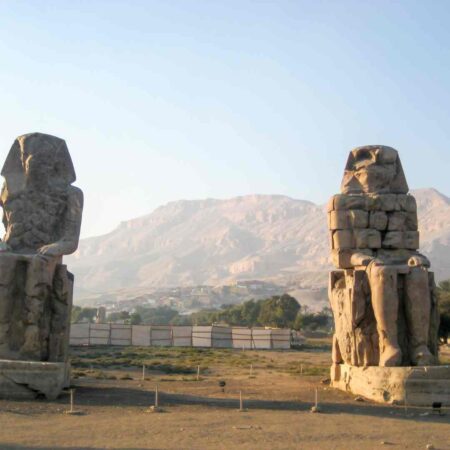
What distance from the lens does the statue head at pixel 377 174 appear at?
1198cm

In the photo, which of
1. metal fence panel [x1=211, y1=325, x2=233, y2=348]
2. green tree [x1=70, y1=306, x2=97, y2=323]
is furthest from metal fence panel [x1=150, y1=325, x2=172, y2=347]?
green tree [x1=70, y1=306, x2=97, y2=323]

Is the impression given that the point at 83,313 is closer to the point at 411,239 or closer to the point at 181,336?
the point at 181,336

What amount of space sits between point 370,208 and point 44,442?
6.92m

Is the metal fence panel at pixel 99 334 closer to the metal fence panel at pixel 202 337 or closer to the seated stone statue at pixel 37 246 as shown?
the metal fence panel at pixel 202 337

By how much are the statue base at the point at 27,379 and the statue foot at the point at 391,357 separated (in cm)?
463

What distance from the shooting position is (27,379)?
9.24m

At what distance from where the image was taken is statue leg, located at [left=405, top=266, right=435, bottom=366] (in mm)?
10539

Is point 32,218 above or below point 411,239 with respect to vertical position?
above

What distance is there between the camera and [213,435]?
24.4 ft

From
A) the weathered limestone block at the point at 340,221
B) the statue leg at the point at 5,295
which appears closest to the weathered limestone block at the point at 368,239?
the weathered limestone block at the point at 340,221

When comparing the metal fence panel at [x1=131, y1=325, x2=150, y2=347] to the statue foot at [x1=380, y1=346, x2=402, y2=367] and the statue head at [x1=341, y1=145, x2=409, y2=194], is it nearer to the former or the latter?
the statue head at [x1=341, y1=145, x2=409, y2=194]

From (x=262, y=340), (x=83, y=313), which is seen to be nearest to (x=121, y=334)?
(x=262, y=340)

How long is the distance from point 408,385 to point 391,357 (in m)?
0.67

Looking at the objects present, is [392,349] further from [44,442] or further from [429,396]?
[44,442]
